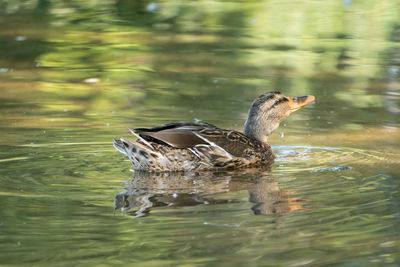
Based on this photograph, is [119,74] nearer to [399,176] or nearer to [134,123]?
[134,123]

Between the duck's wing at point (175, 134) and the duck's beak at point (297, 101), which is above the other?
the duck's wing at point (175, 134)

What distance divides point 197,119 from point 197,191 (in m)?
3.18

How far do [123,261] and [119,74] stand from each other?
869 cm

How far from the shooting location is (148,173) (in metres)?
9.06

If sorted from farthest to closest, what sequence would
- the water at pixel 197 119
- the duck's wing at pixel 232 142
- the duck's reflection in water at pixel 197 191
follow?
the duck's wing at pixel 232 142, the duck's reflection in water at pixel 197 191, the water at pixel 197 119

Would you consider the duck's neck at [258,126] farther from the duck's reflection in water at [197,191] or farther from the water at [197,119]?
the duck's reflection in water at [197,191]

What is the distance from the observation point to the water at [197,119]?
21.5 feet

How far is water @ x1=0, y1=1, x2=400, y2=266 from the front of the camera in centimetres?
655

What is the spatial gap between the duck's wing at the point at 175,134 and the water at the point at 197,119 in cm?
35

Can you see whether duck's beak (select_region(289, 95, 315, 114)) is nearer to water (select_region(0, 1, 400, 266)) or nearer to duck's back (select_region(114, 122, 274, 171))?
water (select_region(0, 1, 400, 266))

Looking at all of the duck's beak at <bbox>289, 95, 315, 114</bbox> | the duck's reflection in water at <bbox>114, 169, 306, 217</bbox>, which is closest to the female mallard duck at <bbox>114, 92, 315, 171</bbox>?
the duck's reflection in water at <bbox>114, 169, 306, 217</bbox>

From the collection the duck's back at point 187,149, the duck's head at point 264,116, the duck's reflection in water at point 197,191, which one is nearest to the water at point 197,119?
the duck's reflection in water at point 197,191

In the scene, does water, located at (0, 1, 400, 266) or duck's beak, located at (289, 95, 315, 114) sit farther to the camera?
duck's beak, located at (289, 95, 315, 114)

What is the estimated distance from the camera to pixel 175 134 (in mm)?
9070
